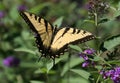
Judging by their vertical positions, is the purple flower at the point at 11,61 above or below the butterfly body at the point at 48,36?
below

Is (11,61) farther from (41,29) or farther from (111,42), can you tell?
(111,42)

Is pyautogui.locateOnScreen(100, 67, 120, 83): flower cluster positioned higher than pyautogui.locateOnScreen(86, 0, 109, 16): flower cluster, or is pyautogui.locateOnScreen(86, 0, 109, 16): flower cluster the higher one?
pyautogui.locateOnScreen(86, 0, 109, 16): flower cluster

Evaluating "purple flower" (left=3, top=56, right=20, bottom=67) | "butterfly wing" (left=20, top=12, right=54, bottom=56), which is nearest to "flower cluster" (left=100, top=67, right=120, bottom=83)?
"butterfly wing" (left=20, top=12, right=54, bottom=56)

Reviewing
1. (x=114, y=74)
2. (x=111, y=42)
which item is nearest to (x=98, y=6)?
(x=111, y=42)

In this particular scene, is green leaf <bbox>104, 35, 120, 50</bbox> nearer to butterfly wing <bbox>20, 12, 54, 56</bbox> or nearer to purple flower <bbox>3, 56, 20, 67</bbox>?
butterfly wing <bbox>20, 12, 54, 56</bbox>

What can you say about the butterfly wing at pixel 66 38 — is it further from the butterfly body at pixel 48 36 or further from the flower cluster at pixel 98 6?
the flower cluster at pixel 98 6

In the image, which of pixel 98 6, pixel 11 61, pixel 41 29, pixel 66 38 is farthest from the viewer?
pixel 11 61

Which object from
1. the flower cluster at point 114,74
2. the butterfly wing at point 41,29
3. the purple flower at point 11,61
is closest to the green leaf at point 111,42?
the flower cluster at point 114,74

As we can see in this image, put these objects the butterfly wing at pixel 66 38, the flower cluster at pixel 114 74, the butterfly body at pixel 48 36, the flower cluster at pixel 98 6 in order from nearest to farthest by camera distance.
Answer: the flower cluster at pixel 114 74
the flower cluster at pixel 98 6
the butterfly wing at pixel 66 38
the butterfly body at pixel 48 36
